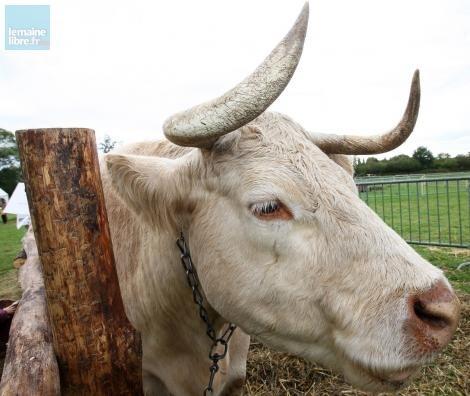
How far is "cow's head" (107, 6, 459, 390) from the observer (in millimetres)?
1373

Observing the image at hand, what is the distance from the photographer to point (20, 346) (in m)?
1.50

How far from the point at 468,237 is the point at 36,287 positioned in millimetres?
10461

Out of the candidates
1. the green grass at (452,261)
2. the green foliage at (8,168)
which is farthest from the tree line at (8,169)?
the green grass at (452,261)

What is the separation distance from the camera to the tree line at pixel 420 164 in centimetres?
4300

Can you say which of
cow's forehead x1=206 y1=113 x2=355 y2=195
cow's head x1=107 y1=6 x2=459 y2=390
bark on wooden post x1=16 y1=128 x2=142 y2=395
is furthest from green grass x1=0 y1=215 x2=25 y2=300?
cow's forehead x1=206 y1=113 x2=355 y2=195

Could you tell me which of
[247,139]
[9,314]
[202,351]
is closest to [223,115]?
[247,139]

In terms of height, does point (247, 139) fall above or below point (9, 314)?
above

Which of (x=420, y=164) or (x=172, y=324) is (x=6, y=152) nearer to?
(x=420, y=164)

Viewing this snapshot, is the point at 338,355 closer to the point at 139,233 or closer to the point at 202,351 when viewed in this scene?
the point at 202,351

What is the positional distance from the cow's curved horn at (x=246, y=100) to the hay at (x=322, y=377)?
2877mm

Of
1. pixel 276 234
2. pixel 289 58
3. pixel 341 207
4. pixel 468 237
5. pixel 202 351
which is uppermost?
pixel 289 58

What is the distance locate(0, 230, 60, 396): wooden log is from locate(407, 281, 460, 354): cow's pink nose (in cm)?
129

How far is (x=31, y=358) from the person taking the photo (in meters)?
1.38

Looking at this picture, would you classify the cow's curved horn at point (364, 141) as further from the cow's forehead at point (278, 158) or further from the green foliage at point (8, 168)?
the green foliage at point (8, 168)
